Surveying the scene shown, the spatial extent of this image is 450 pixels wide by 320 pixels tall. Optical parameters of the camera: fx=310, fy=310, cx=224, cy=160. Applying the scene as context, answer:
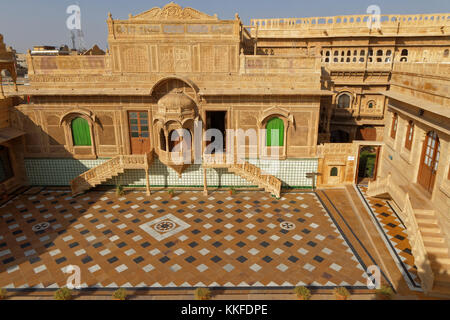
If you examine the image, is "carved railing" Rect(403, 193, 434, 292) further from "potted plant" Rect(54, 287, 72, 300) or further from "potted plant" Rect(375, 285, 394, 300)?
"potted plant" Rect(54, 287, 72, 300)

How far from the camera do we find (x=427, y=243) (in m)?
11.9

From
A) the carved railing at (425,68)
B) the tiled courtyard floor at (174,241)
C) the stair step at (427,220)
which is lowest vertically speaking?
the tiled courtyard floor at (174,241)

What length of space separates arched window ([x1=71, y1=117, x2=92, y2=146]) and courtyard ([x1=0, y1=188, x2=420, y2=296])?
3.14 m

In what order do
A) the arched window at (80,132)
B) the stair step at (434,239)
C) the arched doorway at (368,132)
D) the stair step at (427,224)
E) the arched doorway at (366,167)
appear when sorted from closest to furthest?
the stair step at (434,239) → the stair step at (427,224) → the arched window at (80,132) → the arched doorway at (366,167) → the arched doorway at (368,132)

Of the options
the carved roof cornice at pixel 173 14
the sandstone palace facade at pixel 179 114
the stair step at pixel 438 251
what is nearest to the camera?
the stair step at pixel 438 251

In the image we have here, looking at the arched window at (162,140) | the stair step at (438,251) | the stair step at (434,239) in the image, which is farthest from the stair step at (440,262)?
the arched window at (162,140)

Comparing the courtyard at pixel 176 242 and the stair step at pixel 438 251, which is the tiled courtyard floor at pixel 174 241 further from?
the stair step at pixel 438 251

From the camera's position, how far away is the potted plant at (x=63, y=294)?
10370 millimetres

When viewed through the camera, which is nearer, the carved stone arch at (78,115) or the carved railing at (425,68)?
the carved railing at (425,68)

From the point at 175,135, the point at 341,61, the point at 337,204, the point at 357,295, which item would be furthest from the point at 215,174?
the point at 341,61

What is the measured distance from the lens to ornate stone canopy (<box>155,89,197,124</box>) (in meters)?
17.1

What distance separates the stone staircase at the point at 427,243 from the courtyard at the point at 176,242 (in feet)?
6.64

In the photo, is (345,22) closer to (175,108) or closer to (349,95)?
(349,95)

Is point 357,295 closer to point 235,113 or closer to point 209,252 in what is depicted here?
point 209,252
